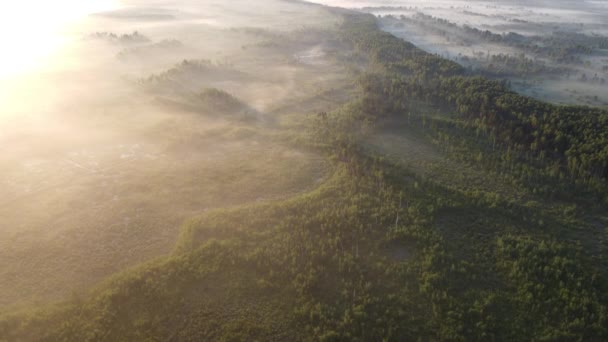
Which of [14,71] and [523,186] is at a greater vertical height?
[14,71]

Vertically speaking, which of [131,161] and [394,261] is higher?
[131,161]

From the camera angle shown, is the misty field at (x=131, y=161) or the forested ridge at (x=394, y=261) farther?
the misty field at (x=131, y=161)

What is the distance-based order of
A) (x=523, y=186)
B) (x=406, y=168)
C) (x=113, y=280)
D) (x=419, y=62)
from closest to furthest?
(x=113, y=280) → (x=523, y=186) → (x=406, y=168) → (x=419, y=62)

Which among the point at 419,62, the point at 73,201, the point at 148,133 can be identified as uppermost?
the point at 419,62

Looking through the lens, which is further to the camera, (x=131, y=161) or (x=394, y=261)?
(x=131, y=161)

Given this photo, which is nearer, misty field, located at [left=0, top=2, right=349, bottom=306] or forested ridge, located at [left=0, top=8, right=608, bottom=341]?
forested ridge, located at [left=0, top=8, right=608, bottom=341]

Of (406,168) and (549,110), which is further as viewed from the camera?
(549,110)

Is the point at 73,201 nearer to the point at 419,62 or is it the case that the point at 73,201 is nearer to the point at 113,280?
the point at 113,280

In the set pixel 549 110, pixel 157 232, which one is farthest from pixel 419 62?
pixel 157 232
